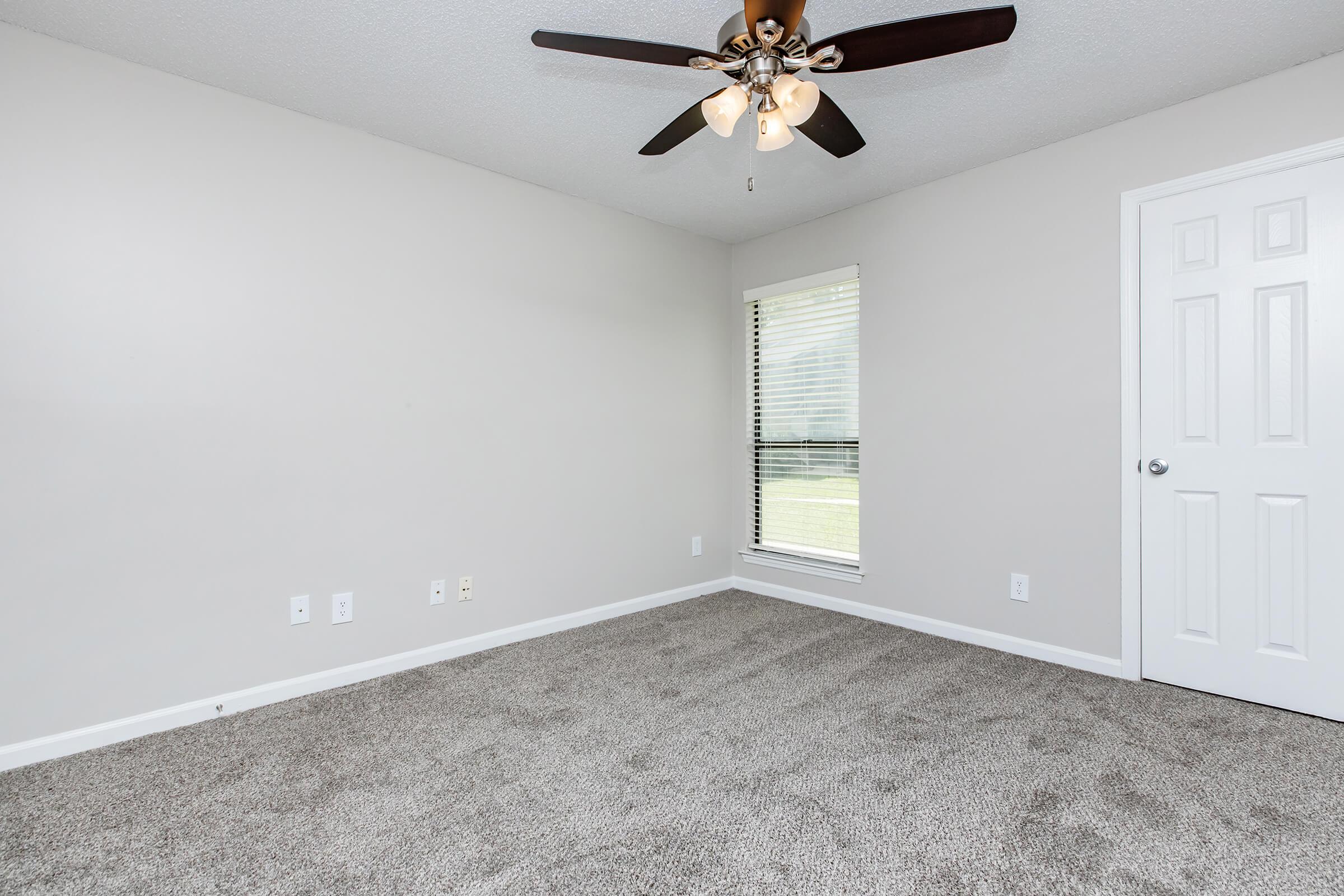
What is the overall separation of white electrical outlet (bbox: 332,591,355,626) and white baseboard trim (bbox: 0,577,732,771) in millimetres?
205

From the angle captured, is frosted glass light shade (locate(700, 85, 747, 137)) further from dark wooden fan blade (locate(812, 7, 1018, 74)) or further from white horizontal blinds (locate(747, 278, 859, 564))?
white horizontal blinds (locate(747, 278, 859, 564))

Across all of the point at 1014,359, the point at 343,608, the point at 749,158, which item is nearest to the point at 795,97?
the point at 749,158

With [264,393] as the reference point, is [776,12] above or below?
above

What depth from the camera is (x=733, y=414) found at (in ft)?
14.4

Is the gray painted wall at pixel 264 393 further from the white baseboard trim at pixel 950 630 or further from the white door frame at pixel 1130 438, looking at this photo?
the white door frame at pixel 1130 438

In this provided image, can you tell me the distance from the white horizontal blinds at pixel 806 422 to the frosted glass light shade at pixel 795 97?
6.50ft

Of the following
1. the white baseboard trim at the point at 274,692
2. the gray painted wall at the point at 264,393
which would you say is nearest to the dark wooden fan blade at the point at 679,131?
the gray painted wall at the point at 264,393

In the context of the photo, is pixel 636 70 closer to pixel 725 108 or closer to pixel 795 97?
pixel 725 108

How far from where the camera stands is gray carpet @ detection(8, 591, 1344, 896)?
1512 millimetres

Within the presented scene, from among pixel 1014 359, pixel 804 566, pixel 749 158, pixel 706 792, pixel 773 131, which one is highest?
pixel 749 158

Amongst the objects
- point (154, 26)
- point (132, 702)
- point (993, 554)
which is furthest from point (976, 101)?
point (132, 702)

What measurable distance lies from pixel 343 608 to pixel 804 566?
2526mm

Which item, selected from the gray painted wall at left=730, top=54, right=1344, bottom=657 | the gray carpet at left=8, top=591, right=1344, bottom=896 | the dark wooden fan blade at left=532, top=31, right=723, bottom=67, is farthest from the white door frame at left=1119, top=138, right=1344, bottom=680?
the dark wooden fan blade at left=532, top=31, right=723, bottom=67

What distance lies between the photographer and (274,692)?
2.54m
